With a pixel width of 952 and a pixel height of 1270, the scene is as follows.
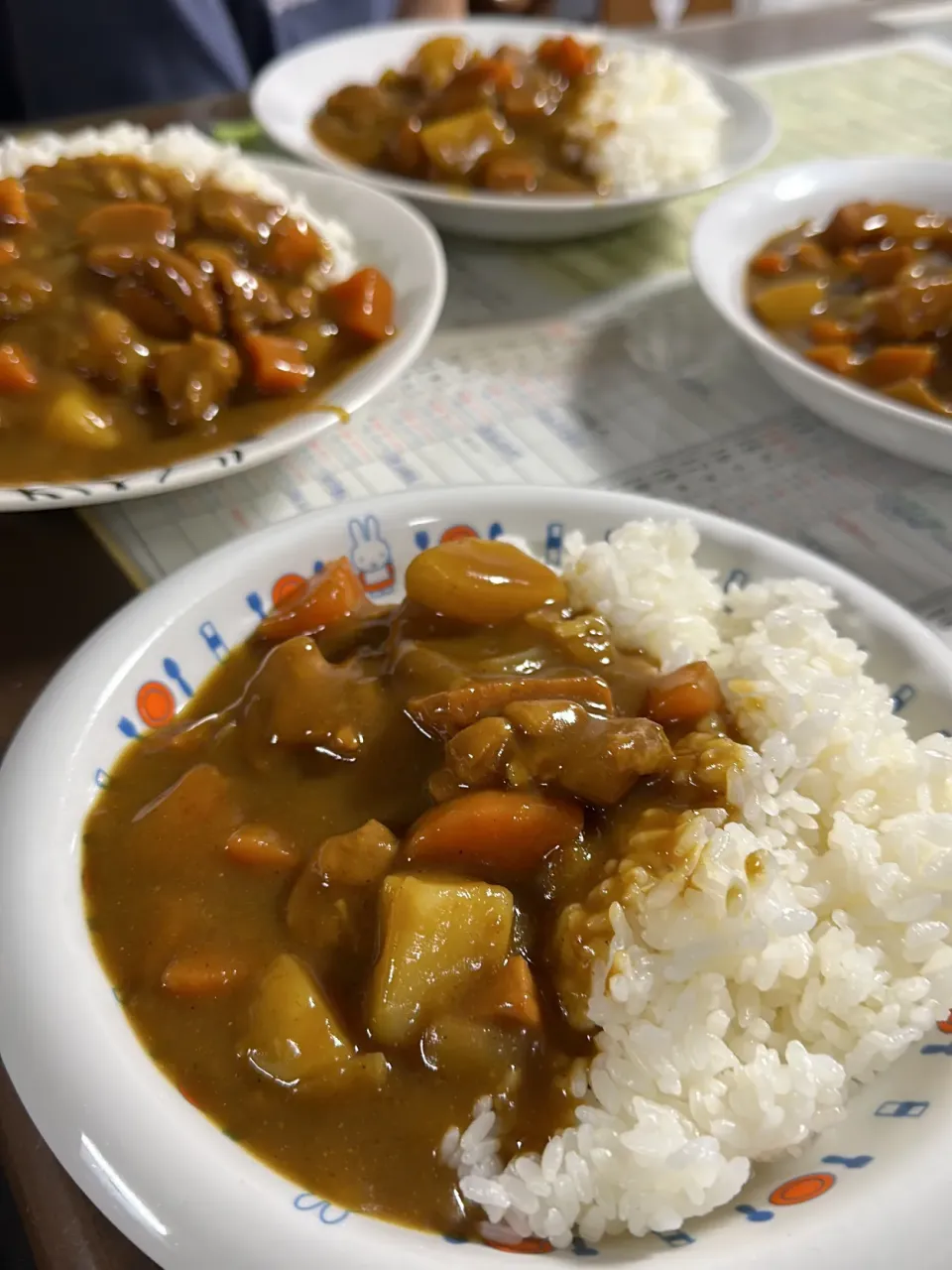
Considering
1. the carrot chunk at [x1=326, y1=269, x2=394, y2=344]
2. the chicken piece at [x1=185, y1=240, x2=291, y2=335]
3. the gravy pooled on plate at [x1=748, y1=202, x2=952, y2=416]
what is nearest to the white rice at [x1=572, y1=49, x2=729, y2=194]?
the gravy pooled on plate at [x1=748, y1=202, x2=952, y2=416]

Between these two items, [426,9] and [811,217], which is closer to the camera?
[811,217]

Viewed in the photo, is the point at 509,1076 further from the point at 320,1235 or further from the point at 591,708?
the point at 591,708

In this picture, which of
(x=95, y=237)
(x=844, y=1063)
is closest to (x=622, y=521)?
(x=844, y=1063)

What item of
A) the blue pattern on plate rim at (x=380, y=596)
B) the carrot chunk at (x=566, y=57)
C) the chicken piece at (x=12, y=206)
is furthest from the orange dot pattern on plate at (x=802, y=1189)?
the carrot chunk at (x=566, y=57)

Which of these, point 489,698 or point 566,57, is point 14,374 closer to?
point 489,698

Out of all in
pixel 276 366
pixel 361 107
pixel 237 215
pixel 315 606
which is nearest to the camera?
pixel 315 606

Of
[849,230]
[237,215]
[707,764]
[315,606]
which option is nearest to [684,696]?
[707,764]
